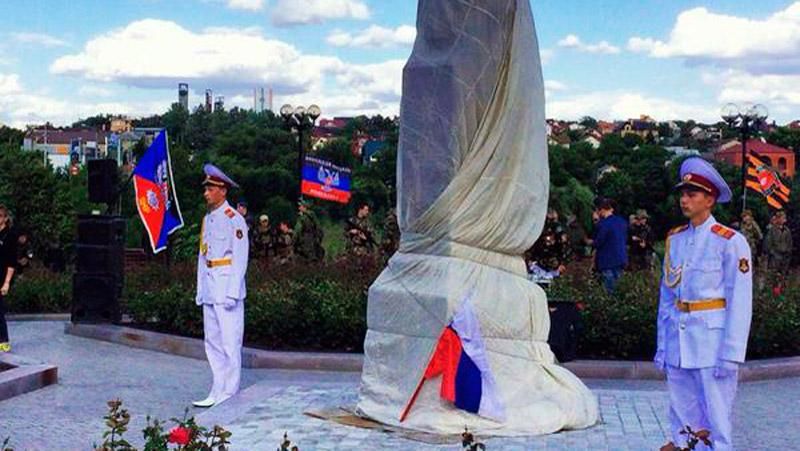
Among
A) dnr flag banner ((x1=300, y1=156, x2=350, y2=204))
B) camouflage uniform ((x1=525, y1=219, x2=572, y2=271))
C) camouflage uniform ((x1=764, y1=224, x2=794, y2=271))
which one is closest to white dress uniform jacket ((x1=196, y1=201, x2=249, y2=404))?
camouflage uniform ((x1=525, y1=219, x2=572, y2=271))

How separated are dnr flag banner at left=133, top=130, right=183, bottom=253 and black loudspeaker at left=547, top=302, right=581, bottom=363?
7.87 meters

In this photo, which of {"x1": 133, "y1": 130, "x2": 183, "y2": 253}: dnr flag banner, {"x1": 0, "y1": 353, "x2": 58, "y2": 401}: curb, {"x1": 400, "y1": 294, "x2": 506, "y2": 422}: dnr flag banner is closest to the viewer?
{"x1": 400, "y1": 294, "x2": 506, "y2": 422}: dnr flag banner

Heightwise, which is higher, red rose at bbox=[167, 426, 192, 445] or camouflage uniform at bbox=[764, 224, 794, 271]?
camouflage uniform at bbox=[764, 224, 794, 271]

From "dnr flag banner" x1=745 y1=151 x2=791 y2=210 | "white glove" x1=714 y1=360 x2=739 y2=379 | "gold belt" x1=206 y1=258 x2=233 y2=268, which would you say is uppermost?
"dnr flag banner" x1=745 y1=151 x2=791 y2=210

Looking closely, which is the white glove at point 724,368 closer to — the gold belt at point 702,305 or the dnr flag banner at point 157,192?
the gold belt at point 702,305

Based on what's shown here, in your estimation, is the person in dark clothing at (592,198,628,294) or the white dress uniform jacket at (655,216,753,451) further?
the person in dark clothing at (592,198,628,294)

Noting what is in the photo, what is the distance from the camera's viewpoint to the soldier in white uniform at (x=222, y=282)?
10281 mm

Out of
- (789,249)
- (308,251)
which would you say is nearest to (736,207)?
(789,249)

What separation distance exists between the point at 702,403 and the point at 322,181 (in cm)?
2082

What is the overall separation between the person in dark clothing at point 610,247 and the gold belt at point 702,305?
8.85 metres

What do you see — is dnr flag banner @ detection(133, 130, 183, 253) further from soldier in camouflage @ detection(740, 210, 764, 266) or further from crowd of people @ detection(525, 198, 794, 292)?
soldier in camouflage @ detection(740, 210, 764, 266)

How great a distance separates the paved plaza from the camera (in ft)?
25.3

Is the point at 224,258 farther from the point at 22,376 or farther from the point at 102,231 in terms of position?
the point at 102,231

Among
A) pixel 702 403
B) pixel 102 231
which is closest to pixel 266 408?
→ pixel 702 403
